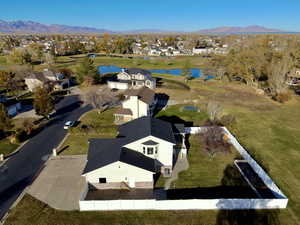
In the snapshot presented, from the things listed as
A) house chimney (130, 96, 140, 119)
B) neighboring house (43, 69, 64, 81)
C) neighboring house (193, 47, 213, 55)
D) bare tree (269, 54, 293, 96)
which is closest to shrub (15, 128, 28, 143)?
house chimney (130, 96, 140, 119)

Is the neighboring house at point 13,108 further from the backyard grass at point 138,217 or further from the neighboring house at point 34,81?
the backyard grass at point 138,217

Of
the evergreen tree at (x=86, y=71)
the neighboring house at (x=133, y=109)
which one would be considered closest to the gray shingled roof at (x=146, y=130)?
the neighboring house at (x=133, y=109)

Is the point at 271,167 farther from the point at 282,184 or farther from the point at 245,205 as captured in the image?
the point at 245,205

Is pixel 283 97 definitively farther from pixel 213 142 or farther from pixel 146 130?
pixel 146 130


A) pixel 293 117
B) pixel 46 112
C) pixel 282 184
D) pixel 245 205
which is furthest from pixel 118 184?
pixel 293 117

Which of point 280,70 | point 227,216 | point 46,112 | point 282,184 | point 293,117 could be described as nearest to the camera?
point 227,216

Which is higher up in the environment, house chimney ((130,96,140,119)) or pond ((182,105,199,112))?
house chimney ((130,96,140,119))

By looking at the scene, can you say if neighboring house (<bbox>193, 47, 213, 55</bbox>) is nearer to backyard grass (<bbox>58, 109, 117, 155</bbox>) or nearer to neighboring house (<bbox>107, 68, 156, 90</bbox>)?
neighboring house (<bbox>107, 68, 156, 90</bbox>)
